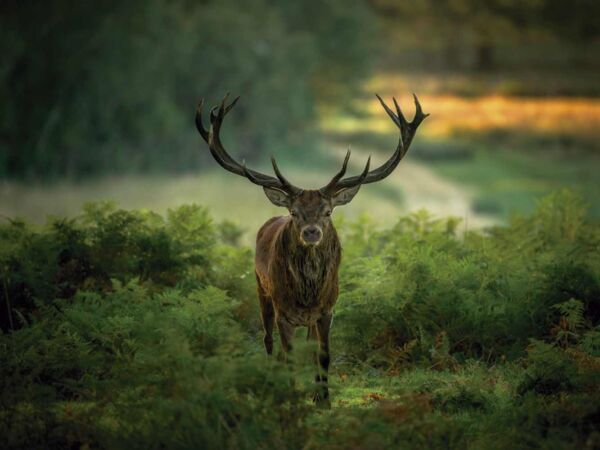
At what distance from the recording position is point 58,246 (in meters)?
8.94

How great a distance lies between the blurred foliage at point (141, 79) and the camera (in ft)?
83.7

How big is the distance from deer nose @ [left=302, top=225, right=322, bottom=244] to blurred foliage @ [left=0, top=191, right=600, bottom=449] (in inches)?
32.2

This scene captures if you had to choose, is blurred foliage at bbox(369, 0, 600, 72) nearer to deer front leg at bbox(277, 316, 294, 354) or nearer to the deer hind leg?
the deer hind leg

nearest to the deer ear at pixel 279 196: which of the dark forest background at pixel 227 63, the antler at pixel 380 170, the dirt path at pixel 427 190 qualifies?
the antler at pixel 380 170

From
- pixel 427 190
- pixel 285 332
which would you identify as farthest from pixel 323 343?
pixel 427 190

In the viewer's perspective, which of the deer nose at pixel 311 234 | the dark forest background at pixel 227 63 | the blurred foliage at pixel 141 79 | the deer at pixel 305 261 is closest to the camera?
the deer nose at pixel 311 234

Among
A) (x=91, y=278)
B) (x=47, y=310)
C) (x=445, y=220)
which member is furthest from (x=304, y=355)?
(x=445, y=220)

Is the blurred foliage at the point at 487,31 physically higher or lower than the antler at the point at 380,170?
higher

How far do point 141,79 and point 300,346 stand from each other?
2241cm

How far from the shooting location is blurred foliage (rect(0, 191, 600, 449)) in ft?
18.0

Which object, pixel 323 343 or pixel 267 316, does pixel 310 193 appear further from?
pixel 267 316

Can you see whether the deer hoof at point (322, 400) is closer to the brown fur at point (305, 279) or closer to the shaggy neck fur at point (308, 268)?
the brown fur at point (305, 279)

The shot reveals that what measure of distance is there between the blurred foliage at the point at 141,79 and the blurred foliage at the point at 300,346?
16.8m

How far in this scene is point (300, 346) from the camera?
5.48 metres
